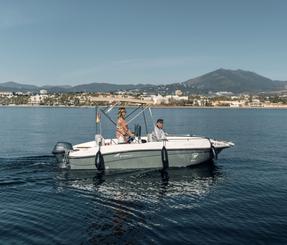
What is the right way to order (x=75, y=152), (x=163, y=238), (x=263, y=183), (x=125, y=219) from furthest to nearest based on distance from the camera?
(x=75, y=152) < (x=263, y=183) < (x=125, y=219) < (x=163, y=238)

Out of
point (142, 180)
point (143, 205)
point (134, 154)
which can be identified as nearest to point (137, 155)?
point (134, 154)

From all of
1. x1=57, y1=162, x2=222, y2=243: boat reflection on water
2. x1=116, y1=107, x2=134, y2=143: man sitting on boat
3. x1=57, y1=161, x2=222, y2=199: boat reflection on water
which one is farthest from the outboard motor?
x1=116, y1=107, x2=134, y2=143: man sitting on boat

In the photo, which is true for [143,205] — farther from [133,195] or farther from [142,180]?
[142,180]

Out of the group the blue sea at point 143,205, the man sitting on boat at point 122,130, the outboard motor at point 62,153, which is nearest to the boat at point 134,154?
the outboard motor at point 62,153

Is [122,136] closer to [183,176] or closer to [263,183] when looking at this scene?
[183,176]

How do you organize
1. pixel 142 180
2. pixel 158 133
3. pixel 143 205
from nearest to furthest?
pixel 143 205 → pixel 142 180 → pixel 158 133

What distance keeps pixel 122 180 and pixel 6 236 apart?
8679 mm

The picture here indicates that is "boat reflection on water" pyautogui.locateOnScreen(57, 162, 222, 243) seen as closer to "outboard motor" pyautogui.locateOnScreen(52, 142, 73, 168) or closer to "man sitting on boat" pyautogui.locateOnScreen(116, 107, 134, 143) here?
"outboard motor" pyautogui.locateOnScreen(52, 142, 73, 168)

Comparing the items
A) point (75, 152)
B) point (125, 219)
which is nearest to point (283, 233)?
point (125, 219)

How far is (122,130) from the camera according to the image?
23.9 m

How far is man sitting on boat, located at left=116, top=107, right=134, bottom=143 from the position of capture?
23797 mm

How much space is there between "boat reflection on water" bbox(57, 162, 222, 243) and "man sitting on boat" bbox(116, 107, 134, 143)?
76.3 inches

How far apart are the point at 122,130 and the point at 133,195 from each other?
5969mm

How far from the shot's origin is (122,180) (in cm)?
2152
